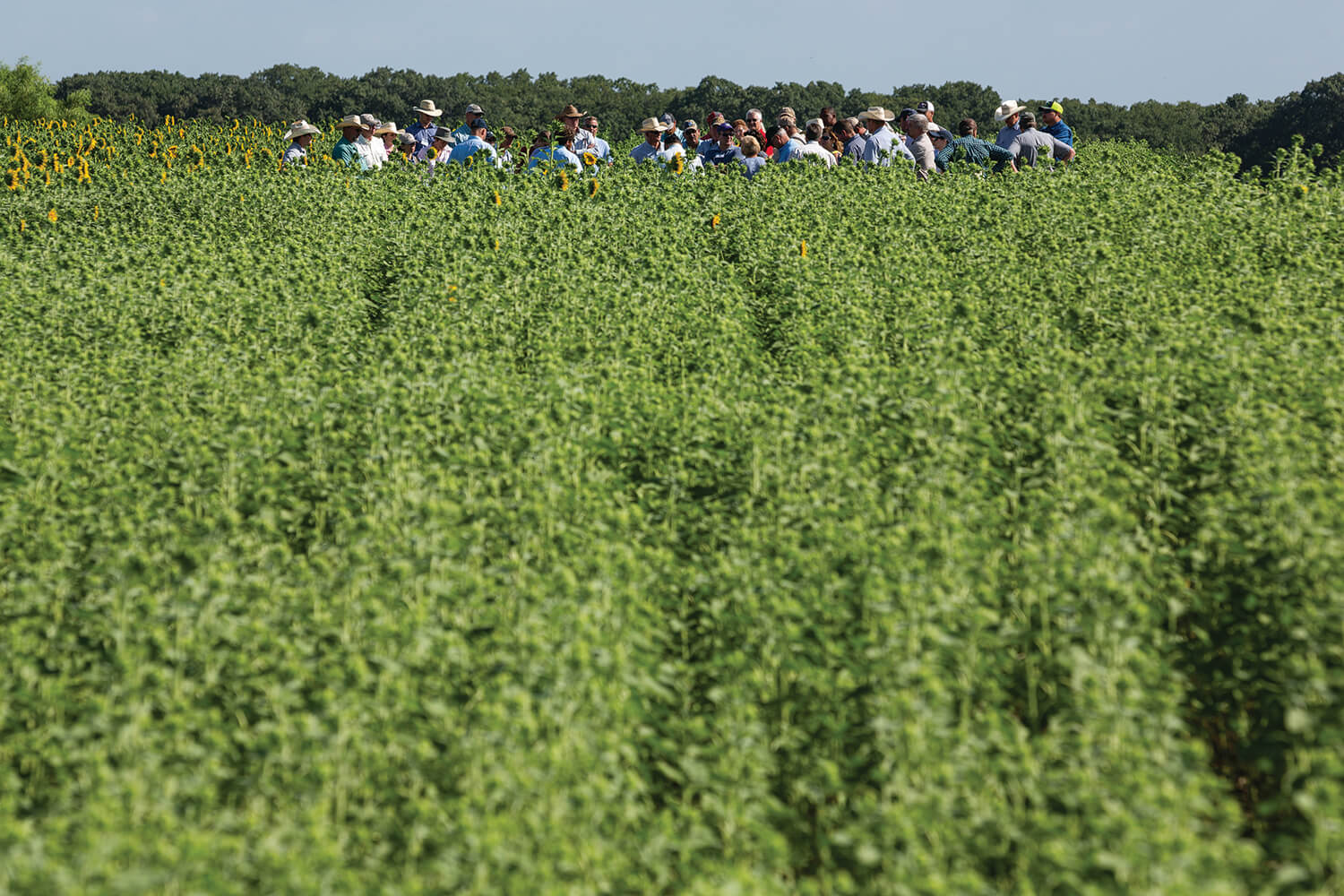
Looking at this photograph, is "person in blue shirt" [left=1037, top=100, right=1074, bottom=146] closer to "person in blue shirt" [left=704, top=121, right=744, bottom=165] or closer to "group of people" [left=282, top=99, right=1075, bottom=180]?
"group of people" [left=282, top=99, right=1075, bottom=180]

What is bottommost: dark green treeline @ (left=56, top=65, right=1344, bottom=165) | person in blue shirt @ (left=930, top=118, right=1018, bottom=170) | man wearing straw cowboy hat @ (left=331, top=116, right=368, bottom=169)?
man wearing straw cowboy hat @ (left=331, top=116, right=368, bottom=169)

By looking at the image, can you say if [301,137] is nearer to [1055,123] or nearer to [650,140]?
[650,140]

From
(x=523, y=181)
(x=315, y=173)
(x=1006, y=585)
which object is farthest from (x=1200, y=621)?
(x=315, y=173)

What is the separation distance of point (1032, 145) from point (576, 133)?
673 centimetres

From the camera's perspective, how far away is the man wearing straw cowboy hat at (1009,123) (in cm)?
1541

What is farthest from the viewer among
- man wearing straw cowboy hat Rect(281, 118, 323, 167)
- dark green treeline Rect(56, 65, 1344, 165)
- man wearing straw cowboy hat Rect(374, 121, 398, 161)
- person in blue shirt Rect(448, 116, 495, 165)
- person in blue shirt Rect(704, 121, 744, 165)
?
dark green treeline Rect(56, 65, 1344, 165)

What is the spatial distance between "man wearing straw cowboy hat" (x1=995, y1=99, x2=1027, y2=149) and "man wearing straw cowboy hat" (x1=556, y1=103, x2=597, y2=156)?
5842 millimetres

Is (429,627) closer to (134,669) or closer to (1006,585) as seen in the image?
(134,669)

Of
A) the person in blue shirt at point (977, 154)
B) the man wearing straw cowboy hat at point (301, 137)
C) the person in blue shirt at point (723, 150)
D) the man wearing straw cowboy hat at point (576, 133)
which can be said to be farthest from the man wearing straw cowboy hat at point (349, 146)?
the person in blue shirt at point (977, 154)

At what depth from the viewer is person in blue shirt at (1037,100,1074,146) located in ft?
49.9

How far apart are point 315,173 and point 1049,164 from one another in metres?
9.77

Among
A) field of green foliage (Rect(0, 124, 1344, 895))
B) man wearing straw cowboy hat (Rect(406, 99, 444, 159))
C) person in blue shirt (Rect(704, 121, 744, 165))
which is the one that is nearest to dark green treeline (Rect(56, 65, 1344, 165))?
man wearing straw cowboy hat (Rect(406, 99, 444, 159))

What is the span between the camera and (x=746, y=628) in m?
4.84

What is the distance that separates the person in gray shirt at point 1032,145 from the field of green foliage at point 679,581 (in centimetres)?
568
